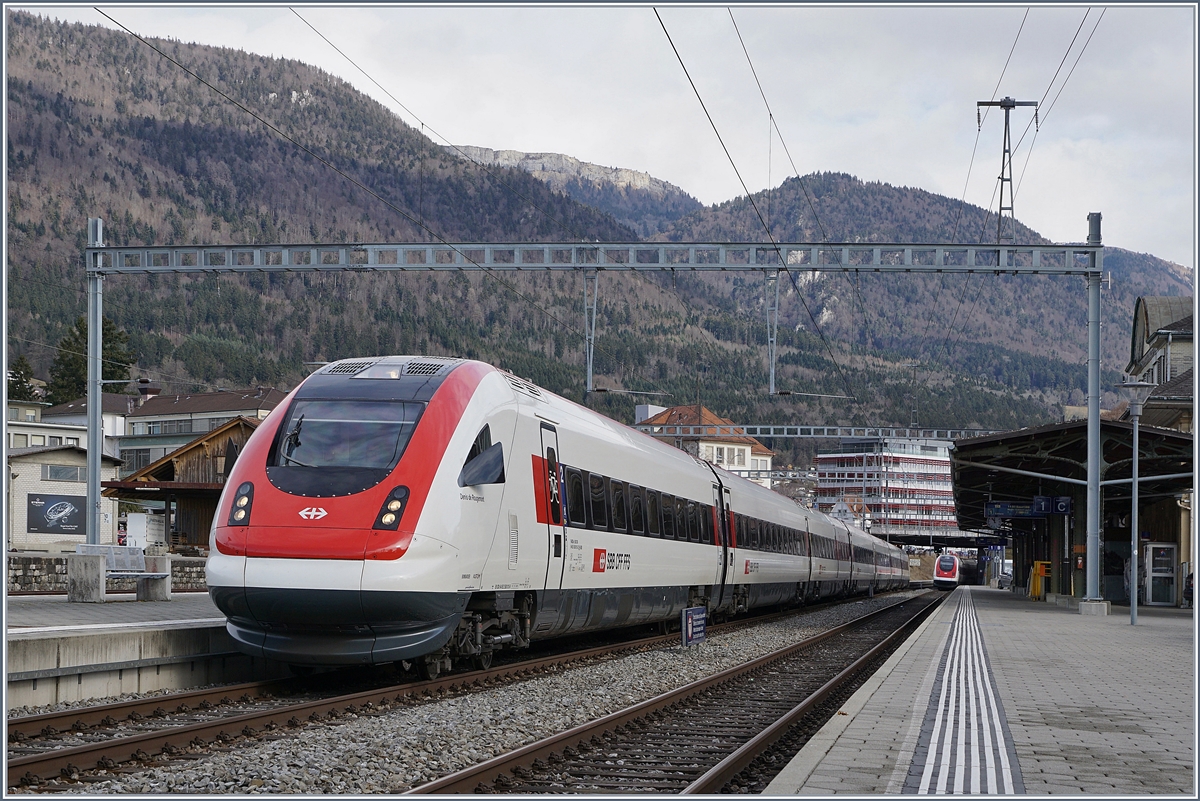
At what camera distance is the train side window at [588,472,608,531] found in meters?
16.8

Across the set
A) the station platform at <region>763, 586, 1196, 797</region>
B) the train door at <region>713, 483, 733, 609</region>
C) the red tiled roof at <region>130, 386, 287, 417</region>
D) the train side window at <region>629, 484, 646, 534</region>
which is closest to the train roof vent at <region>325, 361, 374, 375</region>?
the train side window at <region>629, 484, 646, 534</region>

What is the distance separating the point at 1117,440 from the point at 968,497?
20.2m

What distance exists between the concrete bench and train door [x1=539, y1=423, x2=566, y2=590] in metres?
8.41

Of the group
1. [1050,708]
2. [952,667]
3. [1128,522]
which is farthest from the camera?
[1128,522]

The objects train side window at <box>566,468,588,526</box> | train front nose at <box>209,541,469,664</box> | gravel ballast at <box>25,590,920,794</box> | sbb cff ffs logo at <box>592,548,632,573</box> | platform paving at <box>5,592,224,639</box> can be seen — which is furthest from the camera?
sbb cff ffs logo at <box>592,548,632,573</box>

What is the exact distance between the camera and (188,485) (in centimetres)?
3834

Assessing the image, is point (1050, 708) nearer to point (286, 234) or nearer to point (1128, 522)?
point (1128, 522)

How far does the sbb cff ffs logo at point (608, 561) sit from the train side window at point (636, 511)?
Result: 1.77 feet

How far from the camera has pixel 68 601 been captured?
2003cm

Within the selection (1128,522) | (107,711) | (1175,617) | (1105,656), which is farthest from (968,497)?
(107,711)

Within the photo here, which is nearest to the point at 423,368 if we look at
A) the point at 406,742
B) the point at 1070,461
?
the point at 406,742

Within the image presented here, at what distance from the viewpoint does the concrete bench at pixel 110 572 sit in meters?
19.6

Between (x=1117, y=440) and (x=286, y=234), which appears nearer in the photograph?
(x=1117, y=440)

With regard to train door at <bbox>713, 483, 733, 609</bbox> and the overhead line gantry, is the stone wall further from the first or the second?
train door at <bbox>713, 483, 733, 609</bbox>
